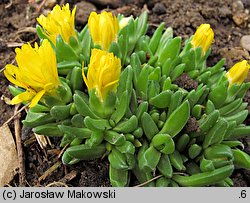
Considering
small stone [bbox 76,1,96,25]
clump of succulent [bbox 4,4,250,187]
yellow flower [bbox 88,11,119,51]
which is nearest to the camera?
clump of succulent [bbox 4,4,250,187]

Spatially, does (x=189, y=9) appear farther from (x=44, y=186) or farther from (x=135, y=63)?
(x=44, y=186)

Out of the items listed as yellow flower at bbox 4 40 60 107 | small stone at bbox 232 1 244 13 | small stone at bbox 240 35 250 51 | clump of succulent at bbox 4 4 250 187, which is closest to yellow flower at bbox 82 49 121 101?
clump of succulent at bbox 4 4 250 187

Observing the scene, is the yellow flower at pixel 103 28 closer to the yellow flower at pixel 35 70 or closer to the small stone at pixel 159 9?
the yellow flower at pixel 35 70

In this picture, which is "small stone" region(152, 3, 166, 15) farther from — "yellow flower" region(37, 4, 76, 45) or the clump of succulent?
"yellow flower" region(37, 4, 76, 45)

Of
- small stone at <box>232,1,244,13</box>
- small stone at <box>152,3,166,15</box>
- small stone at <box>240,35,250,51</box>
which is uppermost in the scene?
small stone at <box>152,3,166,15</box>

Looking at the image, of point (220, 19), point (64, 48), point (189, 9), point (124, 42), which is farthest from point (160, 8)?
point (64, 48)

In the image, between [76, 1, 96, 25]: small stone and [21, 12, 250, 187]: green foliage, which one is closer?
[21, 12, 250, 187]: green foliage

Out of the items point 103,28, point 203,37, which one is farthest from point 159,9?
point 103,28

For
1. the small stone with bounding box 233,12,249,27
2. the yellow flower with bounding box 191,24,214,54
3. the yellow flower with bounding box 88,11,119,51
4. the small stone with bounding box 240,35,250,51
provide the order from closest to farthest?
the yellow flower with bounding box 88,11,119,51, the yellow flower with bounding box 191,24,214,54, the small stone with bounding box 240,35,250,51, the small stone with bounding box 233,12,249,27

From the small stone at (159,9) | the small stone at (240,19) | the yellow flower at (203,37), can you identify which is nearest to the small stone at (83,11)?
the small stone at (159,9)
